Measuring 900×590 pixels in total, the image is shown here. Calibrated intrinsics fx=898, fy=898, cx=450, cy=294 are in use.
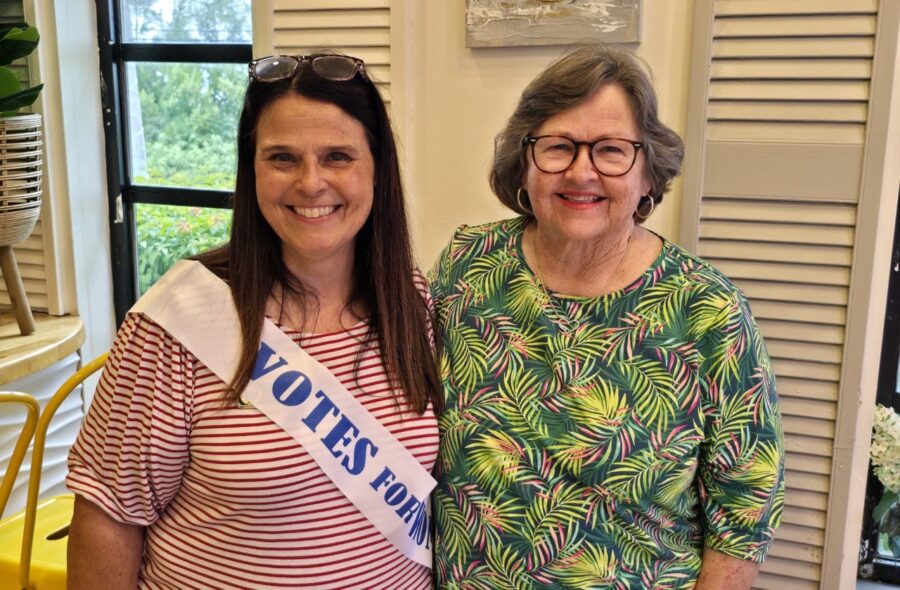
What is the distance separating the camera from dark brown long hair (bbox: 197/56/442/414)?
1230 mm

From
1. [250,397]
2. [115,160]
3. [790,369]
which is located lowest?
[790,369]

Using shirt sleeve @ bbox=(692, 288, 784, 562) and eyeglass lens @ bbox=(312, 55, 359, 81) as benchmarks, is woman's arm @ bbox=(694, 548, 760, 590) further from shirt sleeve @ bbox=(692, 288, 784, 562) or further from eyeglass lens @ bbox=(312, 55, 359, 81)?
eyeglass lens @ bbox=(312, 55, 359, 81)

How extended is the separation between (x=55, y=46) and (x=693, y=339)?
1843 mm

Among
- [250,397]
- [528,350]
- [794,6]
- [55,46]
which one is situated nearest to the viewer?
[250,397]

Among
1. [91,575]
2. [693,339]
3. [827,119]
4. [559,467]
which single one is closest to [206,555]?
[91,575]

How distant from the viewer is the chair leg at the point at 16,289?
220 centimetres

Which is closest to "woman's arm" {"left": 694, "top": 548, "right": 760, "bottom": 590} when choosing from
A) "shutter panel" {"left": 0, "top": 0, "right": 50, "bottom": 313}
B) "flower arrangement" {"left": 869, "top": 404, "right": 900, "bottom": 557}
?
"flower arrangement" {"left": 869, "top": 404, "right": 900, "bottom": 557}

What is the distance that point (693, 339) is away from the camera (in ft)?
4.13

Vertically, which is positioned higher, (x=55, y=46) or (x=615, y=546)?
(x=55, y=46)

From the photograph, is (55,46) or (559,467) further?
(55,46)

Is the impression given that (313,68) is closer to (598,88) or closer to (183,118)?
(598,88)

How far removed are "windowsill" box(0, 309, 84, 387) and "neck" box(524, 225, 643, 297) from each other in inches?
52.7

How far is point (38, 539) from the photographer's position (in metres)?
1.60

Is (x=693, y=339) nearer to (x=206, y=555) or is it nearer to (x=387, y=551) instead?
(x=387, y=551)
